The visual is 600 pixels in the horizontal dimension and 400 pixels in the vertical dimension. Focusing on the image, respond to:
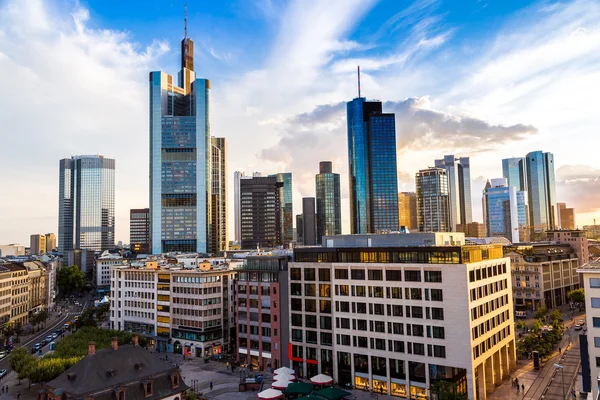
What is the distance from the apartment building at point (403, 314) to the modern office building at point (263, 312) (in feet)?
13.4

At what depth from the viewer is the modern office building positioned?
4060 inches

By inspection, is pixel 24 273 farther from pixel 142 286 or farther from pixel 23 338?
pixel 142 286

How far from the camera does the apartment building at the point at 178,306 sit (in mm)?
121688

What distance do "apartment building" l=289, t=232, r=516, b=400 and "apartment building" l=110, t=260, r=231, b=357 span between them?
31.5m

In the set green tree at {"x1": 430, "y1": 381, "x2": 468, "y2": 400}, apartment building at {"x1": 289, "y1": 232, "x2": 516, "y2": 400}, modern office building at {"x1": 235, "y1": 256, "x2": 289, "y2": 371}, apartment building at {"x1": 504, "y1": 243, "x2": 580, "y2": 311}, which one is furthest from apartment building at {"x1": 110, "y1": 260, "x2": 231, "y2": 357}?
apartment building at {"x1": 504, "y1": 243, "x2": 580, "y2": 311}

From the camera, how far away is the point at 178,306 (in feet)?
418

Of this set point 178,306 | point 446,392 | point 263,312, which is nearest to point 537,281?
point 263,312

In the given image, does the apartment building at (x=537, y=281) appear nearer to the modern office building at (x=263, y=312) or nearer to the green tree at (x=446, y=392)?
the modern office building at (x=263, y=312)

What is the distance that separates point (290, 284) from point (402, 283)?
26.9 m

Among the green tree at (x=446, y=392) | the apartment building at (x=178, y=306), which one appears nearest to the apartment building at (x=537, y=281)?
the apartment building at (x=178, y=306)

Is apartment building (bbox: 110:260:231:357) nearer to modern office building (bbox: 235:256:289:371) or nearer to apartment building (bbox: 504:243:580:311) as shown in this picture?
modern office building (bbox: 235:256:289:371)

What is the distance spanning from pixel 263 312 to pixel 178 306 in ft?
109

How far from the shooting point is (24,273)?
187m

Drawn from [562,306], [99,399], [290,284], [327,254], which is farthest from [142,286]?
[562,306]
